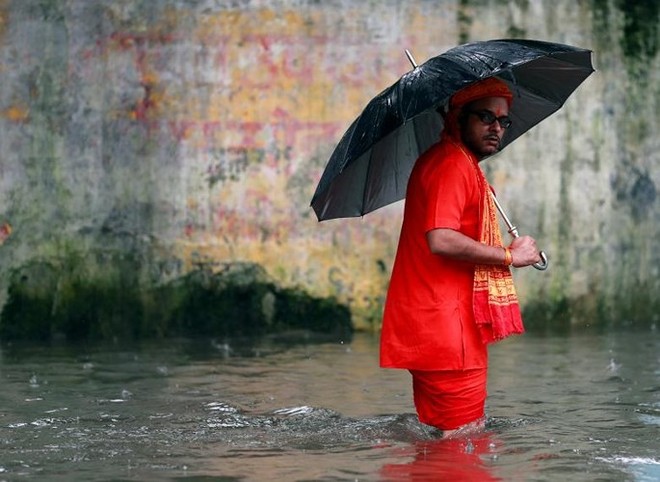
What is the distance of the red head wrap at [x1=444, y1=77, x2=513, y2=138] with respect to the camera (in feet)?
21.0

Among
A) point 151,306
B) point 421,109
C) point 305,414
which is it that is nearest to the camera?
point 421,109

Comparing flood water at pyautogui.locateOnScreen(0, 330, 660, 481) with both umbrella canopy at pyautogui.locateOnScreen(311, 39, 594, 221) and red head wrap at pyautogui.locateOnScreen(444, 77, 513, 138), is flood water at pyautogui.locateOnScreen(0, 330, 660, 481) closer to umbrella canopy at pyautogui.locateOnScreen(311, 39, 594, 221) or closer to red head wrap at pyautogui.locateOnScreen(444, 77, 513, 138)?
umbrella canopy at pyautogui.locateOnScreen(311, 39, 594, 221)

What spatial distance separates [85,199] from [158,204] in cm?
54

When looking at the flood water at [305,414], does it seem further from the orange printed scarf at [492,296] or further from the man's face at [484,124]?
the man's face at [484,124]

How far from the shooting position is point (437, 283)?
6359 mm

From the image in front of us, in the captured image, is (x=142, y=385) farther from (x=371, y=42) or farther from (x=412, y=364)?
(x=371, y=42)

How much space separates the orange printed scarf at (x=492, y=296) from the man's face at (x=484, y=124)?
0.38 ft

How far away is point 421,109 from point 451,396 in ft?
4.17

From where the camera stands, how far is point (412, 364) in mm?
6371

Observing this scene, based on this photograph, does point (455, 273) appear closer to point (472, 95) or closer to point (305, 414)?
point (472, 95)

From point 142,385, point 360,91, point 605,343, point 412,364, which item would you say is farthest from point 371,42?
point 412,364

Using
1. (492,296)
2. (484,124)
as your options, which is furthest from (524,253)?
(484,124)

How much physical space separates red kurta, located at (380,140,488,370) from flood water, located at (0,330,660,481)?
16.7 inches

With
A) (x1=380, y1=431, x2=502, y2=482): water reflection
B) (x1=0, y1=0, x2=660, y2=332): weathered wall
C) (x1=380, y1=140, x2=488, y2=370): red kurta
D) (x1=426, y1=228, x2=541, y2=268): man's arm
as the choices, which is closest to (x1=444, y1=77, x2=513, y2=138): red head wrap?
(x1=380, y1=140, x2=488, y2=370): red kurta
